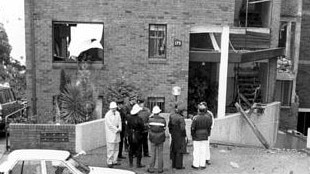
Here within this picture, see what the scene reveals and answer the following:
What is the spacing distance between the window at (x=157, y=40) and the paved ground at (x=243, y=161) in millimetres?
3781

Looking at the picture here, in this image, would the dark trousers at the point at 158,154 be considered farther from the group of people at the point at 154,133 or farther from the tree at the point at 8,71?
the tree at the point at 8,71

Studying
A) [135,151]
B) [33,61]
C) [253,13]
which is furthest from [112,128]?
[253,13]

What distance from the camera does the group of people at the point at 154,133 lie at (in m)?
8.36

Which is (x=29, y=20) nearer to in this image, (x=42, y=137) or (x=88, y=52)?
(x=88, y=52)

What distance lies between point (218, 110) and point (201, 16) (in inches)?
138

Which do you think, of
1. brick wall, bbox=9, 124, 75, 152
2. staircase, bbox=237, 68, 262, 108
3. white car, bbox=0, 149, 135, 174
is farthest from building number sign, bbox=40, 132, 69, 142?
staircase, bbox=237, 68, 262, 108

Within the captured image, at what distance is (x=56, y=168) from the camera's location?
6176mm

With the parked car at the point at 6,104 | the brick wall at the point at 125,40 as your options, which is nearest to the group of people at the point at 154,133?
the brick wall at the point at 125,40

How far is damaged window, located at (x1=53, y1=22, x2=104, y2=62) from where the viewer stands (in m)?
12.6

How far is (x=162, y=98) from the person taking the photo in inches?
512

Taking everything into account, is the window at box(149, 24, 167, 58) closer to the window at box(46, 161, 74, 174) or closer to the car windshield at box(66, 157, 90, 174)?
the car windshield at box(66, 157, 90, 174)

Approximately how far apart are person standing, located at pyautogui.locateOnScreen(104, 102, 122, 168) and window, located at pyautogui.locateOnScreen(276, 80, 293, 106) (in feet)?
38.4

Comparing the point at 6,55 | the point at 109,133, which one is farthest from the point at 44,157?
the point at 6,55

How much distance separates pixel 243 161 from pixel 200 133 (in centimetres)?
189
